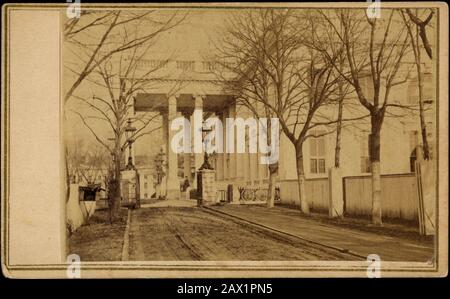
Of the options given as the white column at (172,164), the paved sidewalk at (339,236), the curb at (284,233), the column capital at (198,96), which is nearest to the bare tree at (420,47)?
the paved sidewalk at (339,236)

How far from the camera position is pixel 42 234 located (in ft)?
15.3

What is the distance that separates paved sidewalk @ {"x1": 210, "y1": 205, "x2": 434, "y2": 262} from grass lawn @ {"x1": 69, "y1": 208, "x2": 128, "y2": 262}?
101 cm

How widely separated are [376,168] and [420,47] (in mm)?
1226

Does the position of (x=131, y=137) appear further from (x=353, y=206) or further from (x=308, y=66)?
(x=353, y=206)

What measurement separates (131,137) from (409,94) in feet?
9.03

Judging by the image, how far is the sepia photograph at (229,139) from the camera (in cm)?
463

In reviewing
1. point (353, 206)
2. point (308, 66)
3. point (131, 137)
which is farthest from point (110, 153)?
point (353, 206)

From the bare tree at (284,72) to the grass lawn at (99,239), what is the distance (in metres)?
1.78

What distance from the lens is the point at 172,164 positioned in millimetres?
5043

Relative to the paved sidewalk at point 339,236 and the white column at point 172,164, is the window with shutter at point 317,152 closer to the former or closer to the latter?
the paved sidewalk at point 339,236

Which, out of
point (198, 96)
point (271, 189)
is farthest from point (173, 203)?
point (198, 96)

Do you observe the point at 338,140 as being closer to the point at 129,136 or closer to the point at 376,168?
the point at 376,168

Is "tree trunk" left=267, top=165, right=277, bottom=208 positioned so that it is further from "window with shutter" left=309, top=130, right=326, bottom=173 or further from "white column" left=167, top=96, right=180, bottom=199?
"white column" left=167, top=96, right=180, bottom=199

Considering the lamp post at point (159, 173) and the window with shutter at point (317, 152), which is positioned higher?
the window with shutter at point (317, 152)
